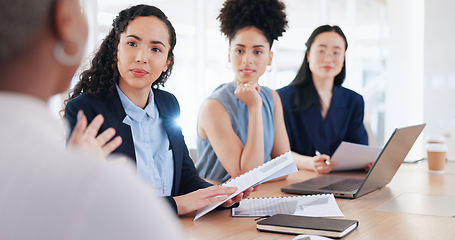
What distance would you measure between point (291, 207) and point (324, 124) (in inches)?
57.7

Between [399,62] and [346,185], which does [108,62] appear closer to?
[346,185]

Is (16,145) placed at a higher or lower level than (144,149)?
higher

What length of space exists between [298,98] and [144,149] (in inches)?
55.4

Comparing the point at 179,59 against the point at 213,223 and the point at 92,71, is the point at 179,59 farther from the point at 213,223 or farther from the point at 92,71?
the point at 213,223

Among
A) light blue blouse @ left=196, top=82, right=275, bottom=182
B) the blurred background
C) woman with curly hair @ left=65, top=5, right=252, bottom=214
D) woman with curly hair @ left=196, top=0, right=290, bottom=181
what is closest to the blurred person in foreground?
woman with curly hair @ left=65, top=5, right=252, bottom=214

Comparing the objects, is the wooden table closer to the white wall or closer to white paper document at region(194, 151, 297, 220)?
white paper document at region(194, 151, 297, 220)

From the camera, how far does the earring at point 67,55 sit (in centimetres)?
49

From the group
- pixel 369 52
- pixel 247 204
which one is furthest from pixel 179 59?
pixel 247 204

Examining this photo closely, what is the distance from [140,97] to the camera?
67.9 inches

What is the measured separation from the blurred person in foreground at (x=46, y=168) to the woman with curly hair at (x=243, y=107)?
5.33ft

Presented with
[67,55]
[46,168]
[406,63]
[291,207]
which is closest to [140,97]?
[291,207]

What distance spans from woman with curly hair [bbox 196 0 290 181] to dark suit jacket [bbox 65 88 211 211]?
29 cm

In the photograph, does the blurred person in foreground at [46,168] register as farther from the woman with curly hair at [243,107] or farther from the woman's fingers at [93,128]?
the woman with curly hair at [243,107]

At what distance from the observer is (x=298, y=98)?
9.39 feet
